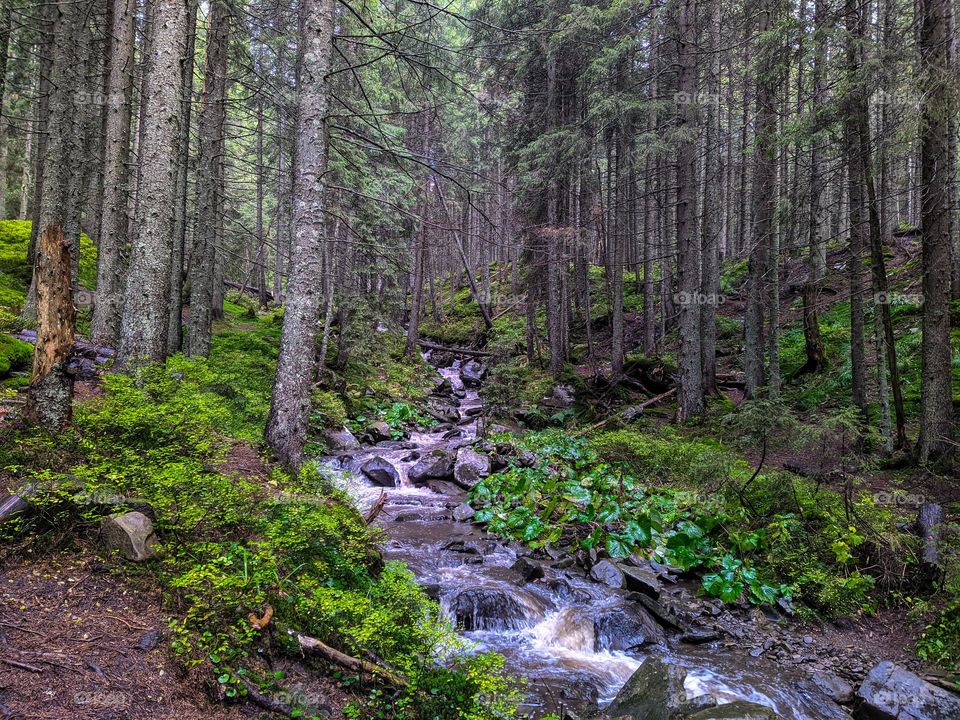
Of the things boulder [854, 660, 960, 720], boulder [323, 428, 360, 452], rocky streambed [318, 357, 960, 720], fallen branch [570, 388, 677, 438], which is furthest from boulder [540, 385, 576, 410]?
boulder [854, 660, 960, 720]

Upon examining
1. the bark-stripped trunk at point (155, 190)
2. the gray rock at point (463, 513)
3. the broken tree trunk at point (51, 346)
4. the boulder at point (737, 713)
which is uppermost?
the bark-stripped trunk at point (155, 190)

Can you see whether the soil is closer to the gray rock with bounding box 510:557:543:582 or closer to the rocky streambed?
the rocky streambed

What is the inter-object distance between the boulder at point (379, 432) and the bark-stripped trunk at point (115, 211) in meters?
6.40

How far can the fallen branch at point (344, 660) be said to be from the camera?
386 cm

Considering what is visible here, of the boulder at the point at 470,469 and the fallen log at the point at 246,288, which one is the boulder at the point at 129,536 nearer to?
the boulder at the point at 470,469

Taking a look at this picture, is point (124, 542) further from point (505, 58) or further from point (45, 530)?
point (505, 58)

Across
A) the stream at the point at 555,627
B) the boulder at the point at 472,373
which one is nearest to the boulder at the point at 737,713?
the stream at the point at 555,627

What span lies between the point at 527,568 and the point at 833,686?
3814mm

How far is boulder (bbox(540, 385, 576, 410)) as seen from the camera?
16062mm

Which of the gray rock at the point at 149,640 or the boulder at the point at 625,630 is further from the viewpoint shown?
the boulder at the point at 625,630

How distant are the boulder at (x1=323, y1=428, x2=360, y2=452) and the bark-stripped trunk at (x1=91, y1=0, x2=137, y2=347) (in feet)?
16.6

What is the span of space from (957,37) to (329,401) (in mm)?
14244

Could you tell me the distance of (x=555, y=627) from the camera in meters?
6.59

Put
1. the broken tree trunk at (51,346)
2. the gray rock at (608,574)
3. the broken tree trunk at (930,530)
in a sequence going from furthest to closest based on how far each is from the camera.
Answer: the gray rock at (608,574) < the broken tree trunk at (930,530) < the broken tree trunk at (51,346)
